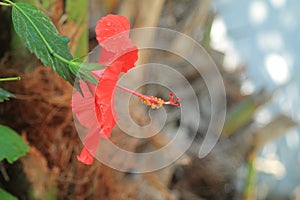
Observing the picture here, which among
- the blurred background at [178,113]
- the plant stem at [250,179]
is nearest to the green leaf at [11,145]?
the blurred background at [178,113]

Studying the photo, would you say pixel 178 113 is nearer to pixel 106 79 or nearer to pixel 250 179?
pixel 250 179

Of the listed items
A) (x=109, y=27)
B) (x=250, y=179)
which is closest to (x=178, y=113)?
(x=250, y=179)

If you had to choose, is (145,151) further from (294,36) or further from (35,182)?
(294,36)

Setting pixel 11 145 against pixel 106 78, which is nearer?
pixel 106 78

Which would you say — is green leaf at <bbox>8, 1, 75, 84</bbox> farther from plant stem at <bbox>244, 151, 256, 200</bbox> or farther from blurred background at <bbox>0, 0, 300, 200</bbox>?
plant stem at <bbox>244, 151, 256, 200</bbox>

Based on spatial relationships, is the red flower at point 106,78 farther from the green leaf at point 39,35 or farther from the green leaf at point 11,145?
the green leaf at point 11,145
